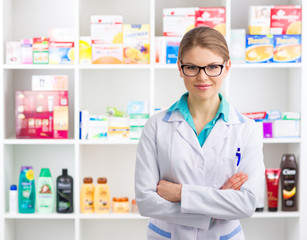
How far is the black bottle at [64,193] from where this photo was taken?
10.4 feet

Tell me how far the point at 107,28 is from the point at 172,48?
396 millimetres

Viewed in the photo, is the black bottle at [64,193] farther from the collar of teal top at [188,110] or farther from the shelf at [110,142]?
the collar of teal top at [188,110]

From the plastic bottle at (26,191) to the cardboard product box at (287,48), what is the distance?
161cm

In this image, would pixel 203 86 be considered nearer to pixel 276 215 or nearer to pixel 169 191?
pixel 169 191

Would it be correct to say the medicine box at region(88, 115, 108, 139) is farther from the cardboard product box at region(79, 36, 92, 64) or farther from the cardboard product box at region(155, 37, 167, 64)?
the cardboard product box at region(155, 37, 167, 64)

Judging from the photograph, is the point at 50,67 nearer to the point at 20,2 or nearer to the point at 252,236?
the point at 20,2

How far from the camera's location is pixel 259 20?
3.13 metres

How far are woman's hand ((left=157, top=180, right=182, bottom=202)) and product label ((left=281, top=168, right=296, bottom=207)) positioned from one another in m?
1.50

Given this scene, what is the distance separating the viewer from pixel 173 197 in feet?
6.02

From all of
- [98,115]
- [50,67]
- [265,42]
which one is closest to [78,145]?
[98,115]

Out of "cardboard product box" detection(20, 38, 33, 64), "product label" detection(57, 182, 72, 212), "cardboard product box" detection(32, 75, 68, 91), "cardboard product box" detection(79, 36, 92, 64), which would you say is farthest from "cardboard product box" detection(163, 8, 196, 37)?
"product label" detection(57, 182, 72, 212)

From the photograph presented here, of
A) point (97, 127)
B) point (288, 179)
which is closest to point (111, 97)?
point (97, 127)

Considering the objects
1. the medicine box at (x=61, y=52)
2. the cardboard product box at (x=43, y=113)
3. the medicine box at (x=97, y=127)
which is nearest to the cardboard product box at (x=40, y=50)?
the medicine box at (x=61, y=52)

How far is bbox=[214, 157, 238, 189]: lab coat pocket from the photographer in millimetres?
1821
